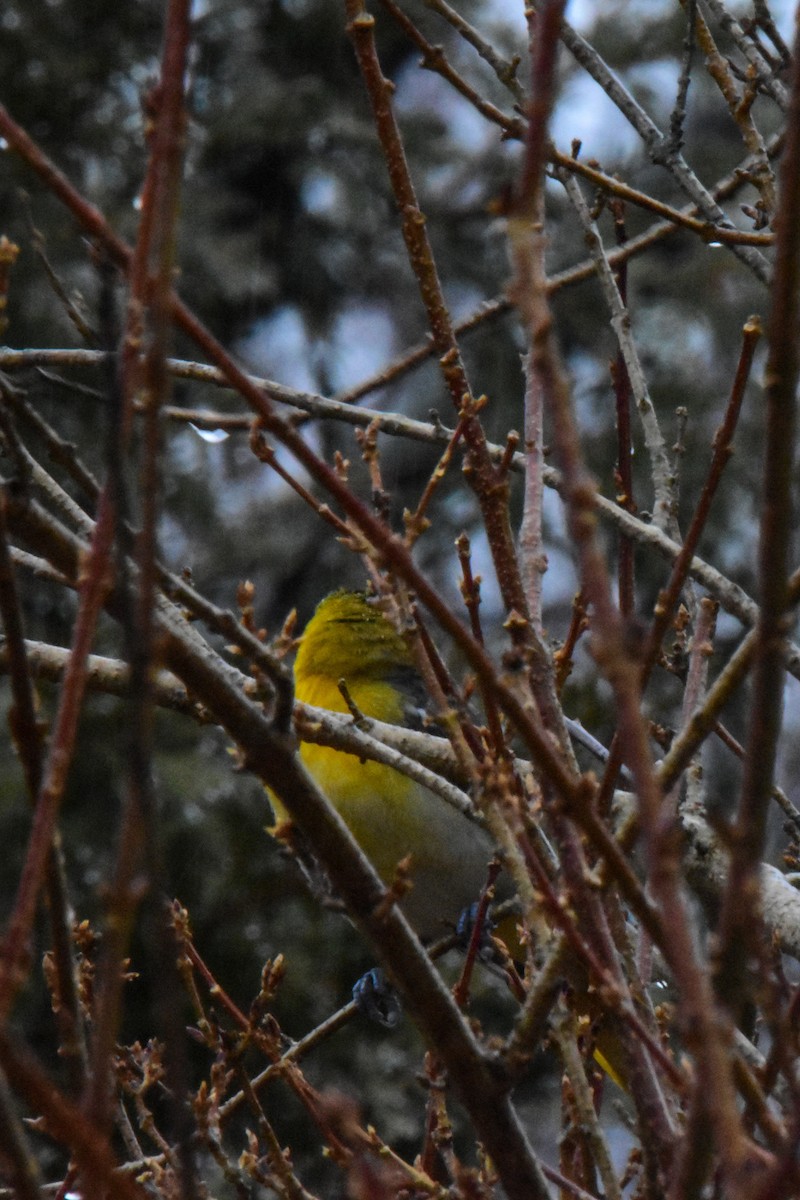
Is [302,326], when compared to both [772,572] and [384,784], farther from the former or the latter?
[772,572]

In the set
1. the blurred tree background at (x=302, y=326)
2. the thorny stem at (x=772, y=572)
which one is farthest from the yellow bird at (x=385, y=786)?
the thorny stem at (x=772, y=572)

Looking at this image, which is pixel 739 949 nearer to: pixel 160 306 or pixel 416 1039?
pixel 160 306

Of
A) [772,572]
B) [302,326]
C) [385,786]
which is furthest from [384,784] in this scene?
[302,326]

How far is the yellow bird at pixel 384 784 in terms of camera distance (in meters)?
5.18

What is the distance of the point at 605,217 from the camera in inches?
353

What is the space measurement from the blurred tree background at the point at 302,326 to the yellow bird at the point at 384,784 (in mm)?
1131

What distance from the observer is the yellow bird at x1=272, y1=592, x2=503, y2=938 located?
5.18 meters

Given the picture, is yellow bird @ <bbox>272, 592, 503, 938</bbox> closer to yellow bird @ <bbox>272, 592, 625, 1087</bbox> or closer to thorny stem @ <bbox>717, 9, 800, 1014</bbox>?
yellow bird @ <bbox>272, 592, 625, 1087</bbox>

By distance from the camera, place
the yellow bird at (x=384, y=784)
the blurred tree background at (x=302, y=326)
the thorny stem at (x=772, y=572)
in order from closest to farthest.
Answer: the thorny stem at (x=772, y=572)
the yellow bird at (x=384, y=784)
the blurred tree background at (x=302, y=326)

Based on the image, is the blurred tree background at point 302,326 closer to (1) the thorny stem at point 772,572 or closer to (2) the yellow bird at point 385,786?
(2) the yellow bird at point 385,786

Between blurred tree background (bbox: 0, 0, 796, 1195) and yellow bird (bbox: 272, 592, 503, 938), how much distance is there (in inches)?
44.5

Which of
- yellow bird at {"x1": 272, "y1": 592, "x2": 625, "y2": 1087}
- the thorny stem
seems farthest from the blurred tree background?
the thorny stem

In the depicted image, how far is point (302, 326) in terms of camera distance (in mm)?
9344

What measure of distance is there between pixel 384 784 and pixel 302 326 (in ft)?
15.7
